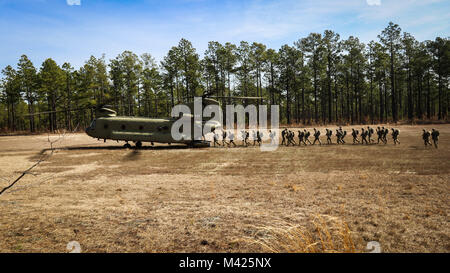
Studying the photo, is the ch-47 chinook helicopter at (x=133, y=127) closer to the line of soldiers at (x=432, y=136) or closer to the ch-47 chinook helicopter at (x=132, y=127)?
the ch-47 chinook helicopter at (x=132, y=127)

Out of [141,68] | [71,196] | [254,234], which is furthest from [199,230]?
[141,68]

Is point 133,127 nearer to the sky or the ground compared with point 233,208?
nearer to the sky

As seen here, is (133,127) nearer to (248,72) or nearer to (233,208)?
(233,208)

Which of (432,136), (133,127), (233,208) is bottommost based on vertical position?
(233,208)

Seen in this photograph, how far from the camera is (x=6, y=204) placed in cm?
738

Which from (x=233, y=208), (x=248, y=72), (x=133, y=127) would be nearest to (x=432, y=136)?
(x=233, y=208)

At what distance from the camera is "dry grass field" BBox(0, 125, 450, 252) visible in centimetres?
479

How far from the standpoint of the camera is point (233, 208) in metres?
6.86

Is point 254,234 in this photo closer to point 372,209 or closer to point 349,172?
point 372,209

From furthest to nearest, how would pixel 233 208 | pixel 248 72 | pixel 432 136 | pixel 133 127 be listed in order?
1. pixel 248 72
2. pixel 133 127
3. pixel 432 136
4. pixel 233 208

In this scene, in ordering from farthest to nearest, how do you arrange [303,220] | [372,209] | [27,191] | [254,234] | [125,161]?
[125,161] → [27,191] → [372,209] → [303,220] → [254,234]
